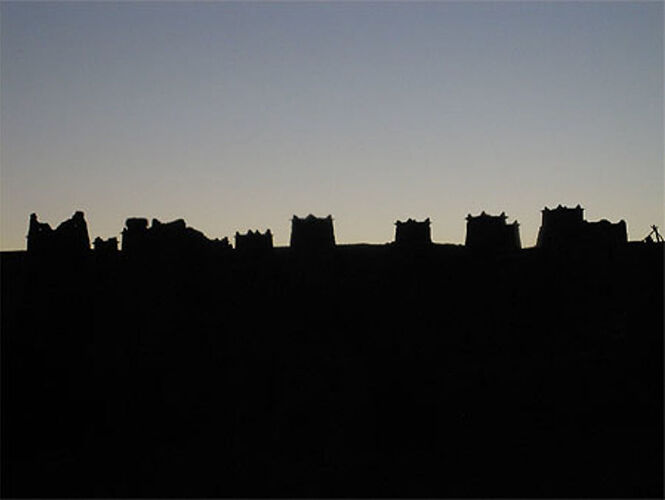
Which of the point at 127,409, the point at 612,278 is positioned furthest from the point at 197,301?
the point at 612,278

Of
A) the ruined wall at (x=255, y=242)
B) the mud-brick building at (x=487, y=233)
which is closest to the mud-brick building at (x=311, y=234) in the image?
the ruined wall at (x=255, y=242)

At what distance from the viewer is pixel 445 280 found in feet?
112

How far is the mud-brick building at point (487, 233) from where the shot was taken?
34594 millimetres

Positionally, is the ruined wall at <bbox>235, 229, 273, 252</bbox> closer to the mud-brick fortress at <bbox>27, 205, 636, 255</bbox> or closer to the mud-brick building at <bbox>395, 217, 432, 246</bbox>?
the mud-brick fortress at <bbox>27, 205, 636, 255</bbox>

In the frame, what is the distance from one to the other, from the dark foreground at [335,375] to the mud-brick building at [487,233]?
79 centimetres

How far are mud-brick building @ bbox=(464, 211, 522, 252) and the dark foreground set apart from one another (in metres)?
0.79

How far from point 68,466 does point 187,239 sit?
10.1 meters

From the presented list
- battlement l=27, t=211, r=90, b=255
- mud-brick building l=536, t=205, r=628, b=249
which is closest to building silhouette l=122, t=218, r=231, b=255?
battlement l=27, t=211, r=90, b=255

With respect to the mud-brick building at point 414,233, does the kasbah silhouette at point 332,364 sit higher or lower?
lower

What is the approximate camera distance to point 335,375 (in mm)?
29969

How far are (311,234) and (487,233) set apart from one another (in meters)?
7.85

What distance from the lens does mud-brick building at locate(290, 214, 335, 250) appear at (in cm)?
3319

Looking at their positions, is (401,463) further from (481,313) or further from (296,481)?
(481,313)

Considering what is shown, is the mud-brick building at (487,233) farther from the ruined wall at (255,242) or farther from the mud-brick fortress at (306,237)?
the ruined wall at (255,242)
